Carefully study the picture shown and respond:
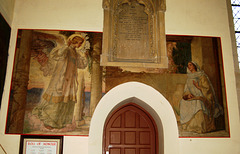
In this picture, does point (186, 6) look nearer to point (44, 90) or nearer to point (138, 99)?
point (138, 99)

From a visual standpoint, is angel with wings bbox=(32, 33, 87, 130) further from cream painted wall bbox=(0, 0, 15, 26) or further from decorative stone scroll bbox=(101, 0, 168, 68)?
cream painted wall bbox=(0, 0, 15, 26)

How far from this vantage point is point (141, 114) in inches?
255

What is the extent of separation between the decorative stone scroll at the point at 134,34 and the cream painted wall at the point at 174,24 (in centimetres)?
23

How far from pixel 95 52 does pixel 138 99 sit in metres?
1.49

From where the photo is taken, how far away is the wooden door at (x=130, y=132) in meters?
6.23

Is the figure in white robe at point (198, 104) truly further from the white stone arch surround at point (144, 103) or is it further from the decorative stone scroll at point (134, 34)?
the decorative stone scroll at point (134, 34)

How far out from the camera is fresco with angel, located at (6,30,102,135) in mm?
5383

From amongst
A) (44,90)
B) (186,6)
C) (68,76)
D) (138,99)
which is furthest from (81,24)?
(186,6)

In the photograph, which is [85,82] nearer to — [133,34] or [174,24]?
[133,34]

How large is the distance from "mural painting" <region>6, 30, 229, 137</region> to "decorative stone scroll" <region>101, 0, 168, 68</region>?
18cm

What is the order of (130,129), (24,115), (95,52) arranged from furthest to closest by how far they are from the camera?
(130,129) → (95,52) → (24,115)

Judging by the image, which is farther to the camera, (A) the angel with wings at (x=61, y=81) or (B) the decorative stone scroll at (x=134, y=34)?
(B) the decorative stone scroll at (x=134, y=34)

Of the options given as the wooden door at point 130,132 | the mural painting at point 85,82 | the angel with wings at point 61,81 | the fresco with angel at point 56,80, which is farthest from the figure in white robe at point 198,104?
the angel with wings at point 61,81

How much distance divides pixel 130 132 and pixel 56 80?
2.25 meters
